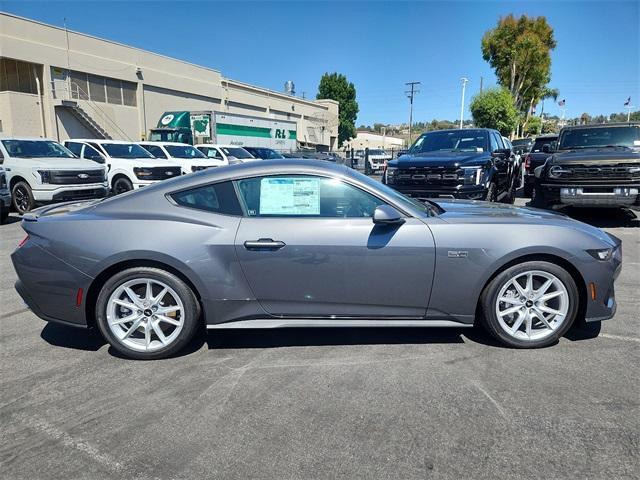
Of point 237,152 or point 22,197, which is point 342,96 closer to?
point 237,152

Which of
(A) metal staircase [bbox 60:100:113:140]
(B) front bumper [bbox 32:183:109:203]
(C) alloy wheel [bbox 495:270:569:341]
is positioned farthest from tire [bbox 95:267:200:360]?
(A) metal staircase [bbox 60:100:113:140]

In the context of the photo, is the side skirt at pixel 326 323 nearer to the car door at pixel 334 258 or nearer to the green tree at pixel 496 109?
the car door at pixel 334 258

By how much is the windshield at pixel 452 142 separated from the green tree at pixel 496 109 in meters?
29.3

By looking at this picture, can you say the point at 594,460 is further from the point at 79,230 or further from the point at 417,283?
the point at 79,230

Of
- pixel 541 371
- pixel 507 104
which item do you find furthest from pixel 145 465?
pixel 507 104

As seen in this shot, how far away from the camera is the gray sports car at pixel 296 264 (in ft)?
10.6

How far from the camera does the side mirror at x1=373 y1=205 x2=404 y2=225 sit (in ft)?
10.4

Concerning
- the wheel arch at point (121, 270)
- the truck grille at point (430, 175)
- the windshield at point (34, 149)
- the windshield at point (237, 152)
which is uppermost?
the windshield at point (237, 152)

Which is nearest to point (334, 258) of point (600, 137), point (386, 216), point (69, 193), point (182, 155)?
point (386, 216)

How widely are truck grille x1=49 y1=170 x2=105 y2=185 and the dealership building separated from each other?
17132 millimetres

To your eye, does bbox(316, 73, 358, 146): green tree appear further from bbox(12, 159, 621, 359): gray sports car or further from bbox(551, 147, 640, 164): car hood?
bbox(12, 159, 621, 359): gray sports car

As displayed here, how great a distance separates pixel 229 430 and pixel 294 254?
1239mm

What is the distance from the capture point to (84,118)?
27.9 m

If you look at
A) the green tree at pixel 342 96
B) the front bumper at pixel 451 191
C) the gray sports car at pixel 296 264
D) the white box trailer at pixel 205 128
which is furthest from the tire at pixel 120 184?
the green tree at pixel 342 96
